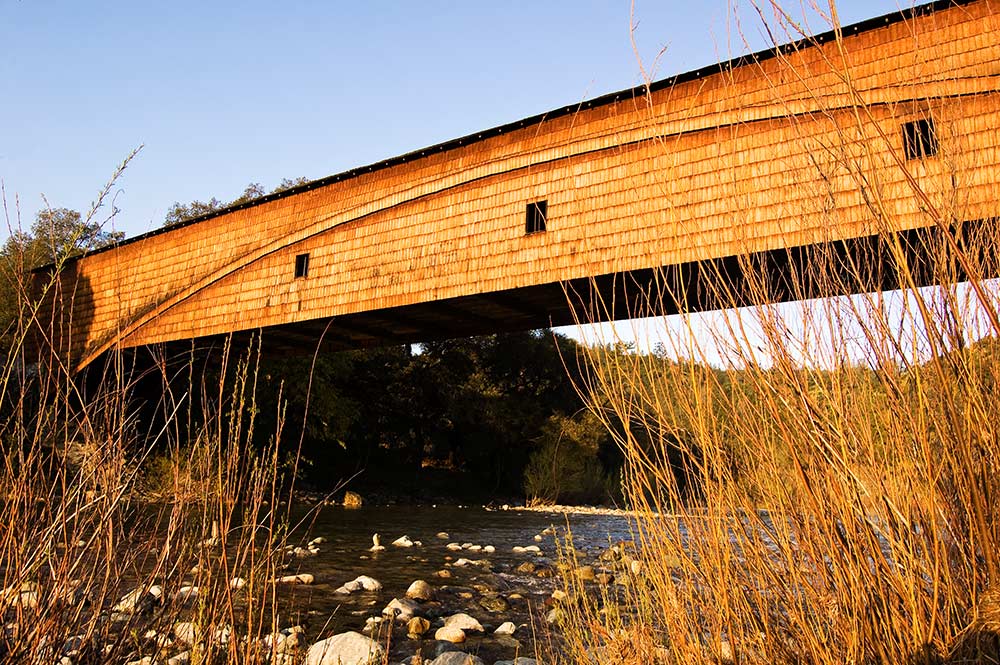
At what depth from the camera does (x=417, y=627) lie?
12.6 feet

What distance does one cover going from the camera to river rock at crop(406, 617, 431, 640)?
379 cm

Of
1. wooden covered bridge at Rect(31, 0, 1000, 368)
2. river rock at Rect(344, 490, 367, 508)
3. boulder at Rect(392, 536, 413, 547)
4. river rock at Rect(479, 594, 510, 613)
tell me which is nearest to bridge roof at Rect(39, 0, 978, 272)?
wooden covered bridge at Rect(31, 0, 1000, 368)

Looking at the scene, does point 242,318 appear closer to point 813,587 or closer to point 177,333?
point 177,333

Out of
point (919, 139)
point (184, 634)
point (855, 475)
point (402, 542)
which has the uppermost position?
point (919, 139)

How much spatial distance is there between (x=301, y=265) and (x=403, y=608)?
672cm

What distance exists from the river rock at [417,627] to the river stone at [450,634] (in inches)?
3.2

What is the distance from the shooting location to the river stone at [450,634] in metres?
3.72

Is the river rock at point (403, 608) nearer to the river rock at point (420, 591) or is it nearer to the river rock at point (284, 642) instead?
the river rock at point (420, 591)

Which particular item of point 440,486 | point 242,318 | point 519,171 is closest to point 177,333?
point 242,318

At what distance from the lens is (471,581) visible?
5.45 meters

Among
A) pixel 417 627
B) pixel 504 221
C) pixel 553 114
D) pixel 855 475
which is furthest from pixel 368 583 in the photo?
pixel 553 114

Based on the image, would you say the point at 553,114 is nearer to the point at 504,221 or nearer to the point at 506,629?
the point at 504,221

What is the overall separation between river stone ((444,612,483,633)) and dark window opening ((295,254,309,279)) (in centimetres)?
670

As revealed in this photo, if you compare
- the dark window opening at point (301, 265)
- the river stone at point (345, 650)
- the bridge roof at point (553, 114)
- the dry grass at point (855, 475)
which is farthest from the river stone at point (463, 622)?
the dark window opening at point (301, 265)
